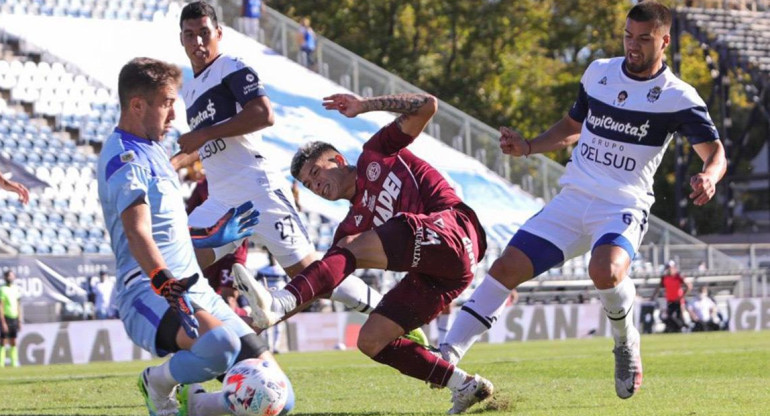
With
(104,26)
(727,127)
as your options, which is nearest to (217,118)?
(104,26)

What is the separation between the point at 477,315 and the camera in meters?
8.91

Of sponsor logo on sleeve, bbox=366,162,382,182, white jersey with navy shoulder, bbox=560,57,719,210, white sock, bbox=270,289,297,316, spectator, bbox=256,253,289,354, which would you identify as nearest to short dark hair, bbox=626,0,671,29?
white jersey with navy shoulder, bbox=560,57,719,210

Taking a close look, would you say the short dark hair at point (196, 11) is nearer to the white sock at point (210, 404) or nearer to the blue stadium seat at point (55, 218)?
the white sock at point (210, 404)

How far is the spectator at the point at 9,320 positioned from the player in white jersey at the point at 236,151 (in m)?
12.2

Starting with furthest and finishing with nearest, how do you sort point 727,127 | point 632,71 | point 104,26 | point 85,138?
point 727,127, point 104,26, point 85,138, point 632,71

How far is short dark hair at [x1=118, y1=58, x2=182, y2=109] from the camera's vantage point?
22.8ft

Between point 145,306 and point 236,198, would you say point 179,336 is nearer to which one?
point 145,306

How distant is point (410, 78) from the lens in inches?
2020

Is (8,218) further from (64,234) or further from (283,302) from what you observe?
(283,302)

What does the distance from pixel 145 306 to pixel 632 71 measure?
12.5 feet

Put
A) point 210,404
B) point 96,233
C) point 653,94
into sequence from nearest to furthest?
point 210,404, point 653,94, point 96,233

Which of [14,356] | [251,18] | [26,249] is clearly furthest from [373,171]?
[251,18]

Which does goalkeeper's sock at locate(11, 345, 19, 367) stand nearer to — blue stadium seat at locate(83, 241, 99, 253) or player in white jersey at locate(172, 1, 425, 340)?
blue stadium seat at locate(83, 241, 99, 253)

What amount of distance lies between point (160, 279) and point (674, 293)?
24958 millimetres
